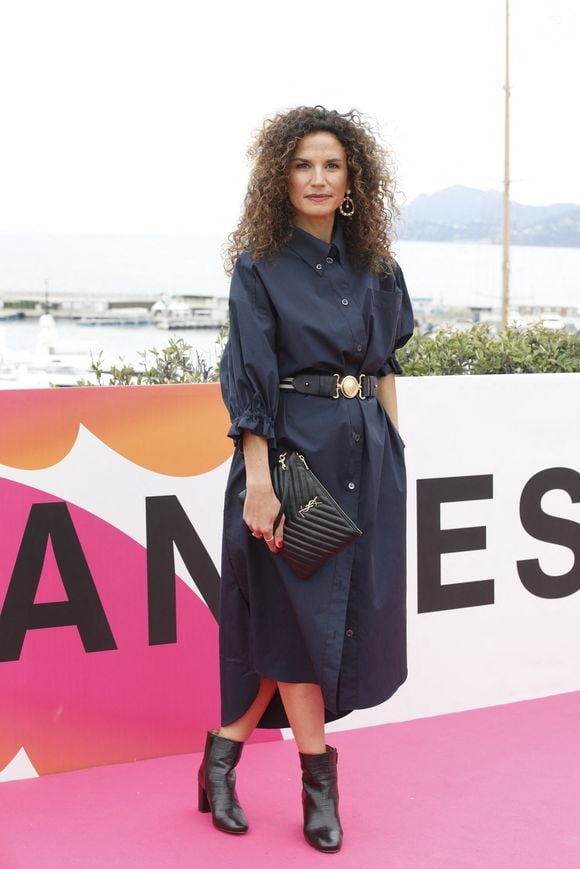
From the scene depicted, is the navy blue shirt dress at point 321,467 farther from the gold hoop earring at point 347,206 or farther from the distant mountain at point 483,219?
the distant mountain at point 483,219

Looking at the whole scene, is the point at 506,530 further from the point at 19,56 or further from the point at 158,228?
the point at 19,56

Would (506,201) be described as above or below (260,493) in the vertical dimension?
above

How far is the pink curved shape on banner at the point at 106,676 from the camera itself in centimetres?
249

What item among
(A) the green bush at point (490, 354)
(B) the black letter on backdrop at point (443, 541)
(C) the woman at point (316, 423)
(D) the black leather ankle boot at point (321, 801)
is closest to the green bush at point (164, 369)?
(B) the black letter on backdrop at point (443, 541)

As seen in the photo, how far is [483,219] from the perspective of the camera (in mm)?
16016

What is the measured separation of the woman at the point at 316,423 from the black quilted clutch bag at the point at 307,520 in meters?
0.03

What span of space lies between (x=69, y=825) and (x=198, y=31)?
12.0 meters

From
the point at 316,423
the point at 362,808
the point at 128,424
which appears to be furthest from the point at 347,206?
the point at 362,808

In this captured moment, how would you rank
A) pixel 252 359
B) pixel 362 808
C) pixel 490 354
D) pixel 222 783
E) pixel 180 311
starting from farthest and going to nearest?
1. pixel 180 311
2. pixel 490 354
3. pixel 362 808
4. pixel 222 783
5. pixel 252 359

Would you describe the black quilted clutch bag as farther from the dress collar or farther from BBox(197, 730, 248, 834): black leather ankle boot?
BBox(197, 730, 248, 834): black leather ankle boot

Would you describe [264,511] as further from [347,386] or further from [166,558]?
[166,558]

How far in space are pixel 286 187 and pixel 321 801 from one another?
1.33 m

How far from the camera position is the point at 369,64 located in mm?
12539

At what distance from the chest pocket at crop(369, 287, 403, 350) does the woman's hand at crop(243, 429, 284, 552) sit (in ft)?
1.11
